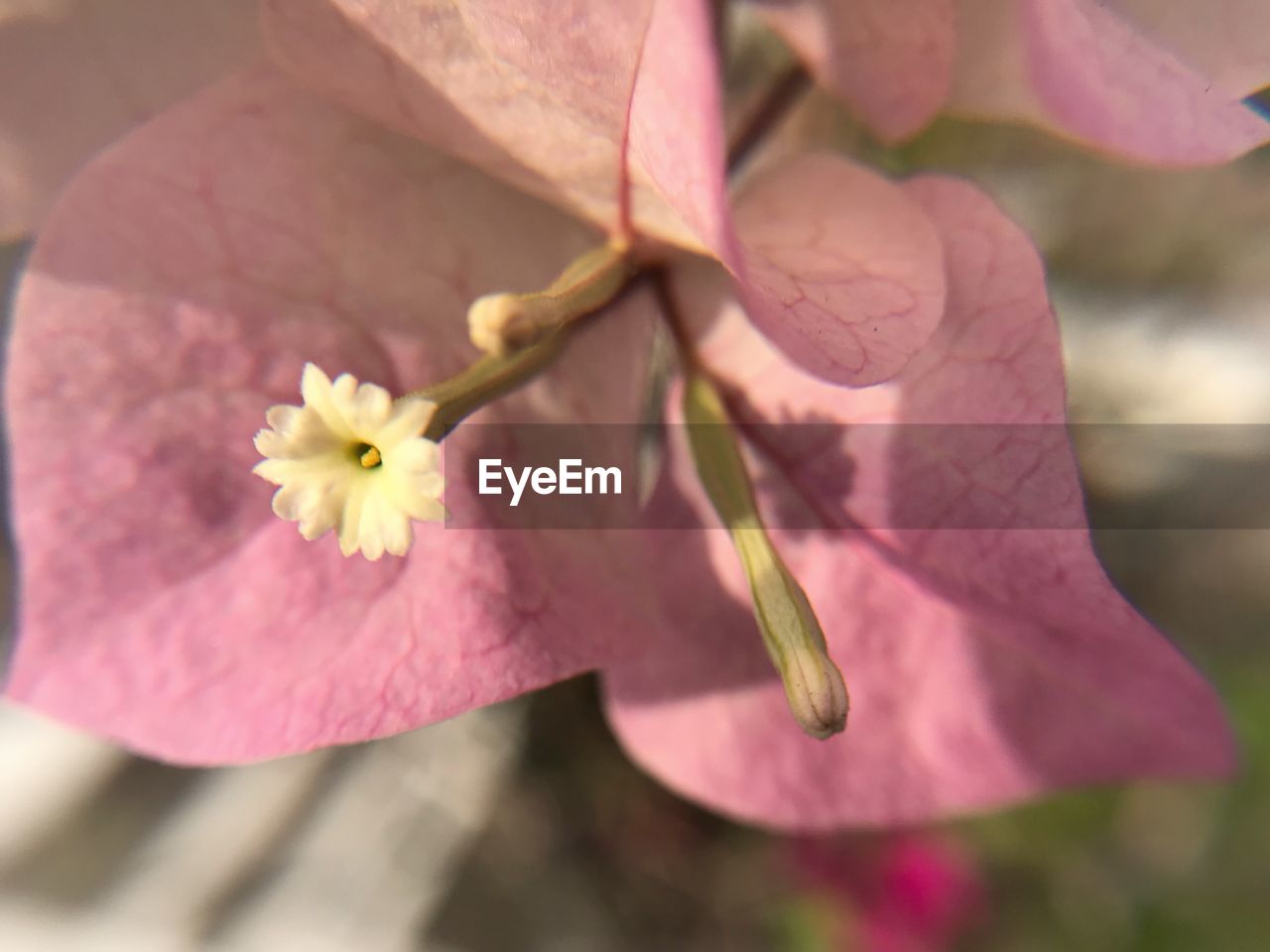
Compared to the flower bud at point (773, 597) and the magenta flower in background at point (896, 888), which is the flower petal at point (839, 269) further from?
the magenta flower in background at point (896, 888)

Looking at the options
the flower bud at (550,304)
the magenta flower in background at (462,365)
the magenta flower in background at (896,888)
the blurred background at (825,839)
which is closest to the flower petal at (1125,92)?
the magenta flower in background at (462,365)

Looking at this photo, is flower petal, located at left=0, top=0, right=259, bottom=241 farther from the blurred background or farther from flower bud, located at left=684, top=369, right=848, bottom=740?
the blurred background

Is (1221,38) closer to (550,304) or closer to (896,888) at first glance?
(550,304)

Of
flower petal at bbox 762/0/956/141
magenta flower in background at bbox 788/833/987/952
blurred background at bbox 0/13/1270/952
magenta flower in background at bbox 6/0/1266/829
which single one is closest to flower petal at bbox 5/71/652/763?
magenta flower in background at bbox 6/0/1266/829

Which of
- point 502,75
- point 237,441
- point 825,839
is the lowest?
point 825,839

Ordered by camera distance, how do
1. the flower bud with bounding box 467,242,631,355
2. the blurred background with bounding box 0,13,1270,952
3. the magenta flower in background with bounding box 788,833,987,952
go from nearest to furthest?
1. the flower bud with bounding box 467,242,631,355
2. the blurred background with bounding box 0,13,1270,952
3. the magenta flower in background with bounding box 788,833,987,952

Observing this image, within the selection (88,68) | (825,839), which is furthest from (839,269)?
(825,839)
